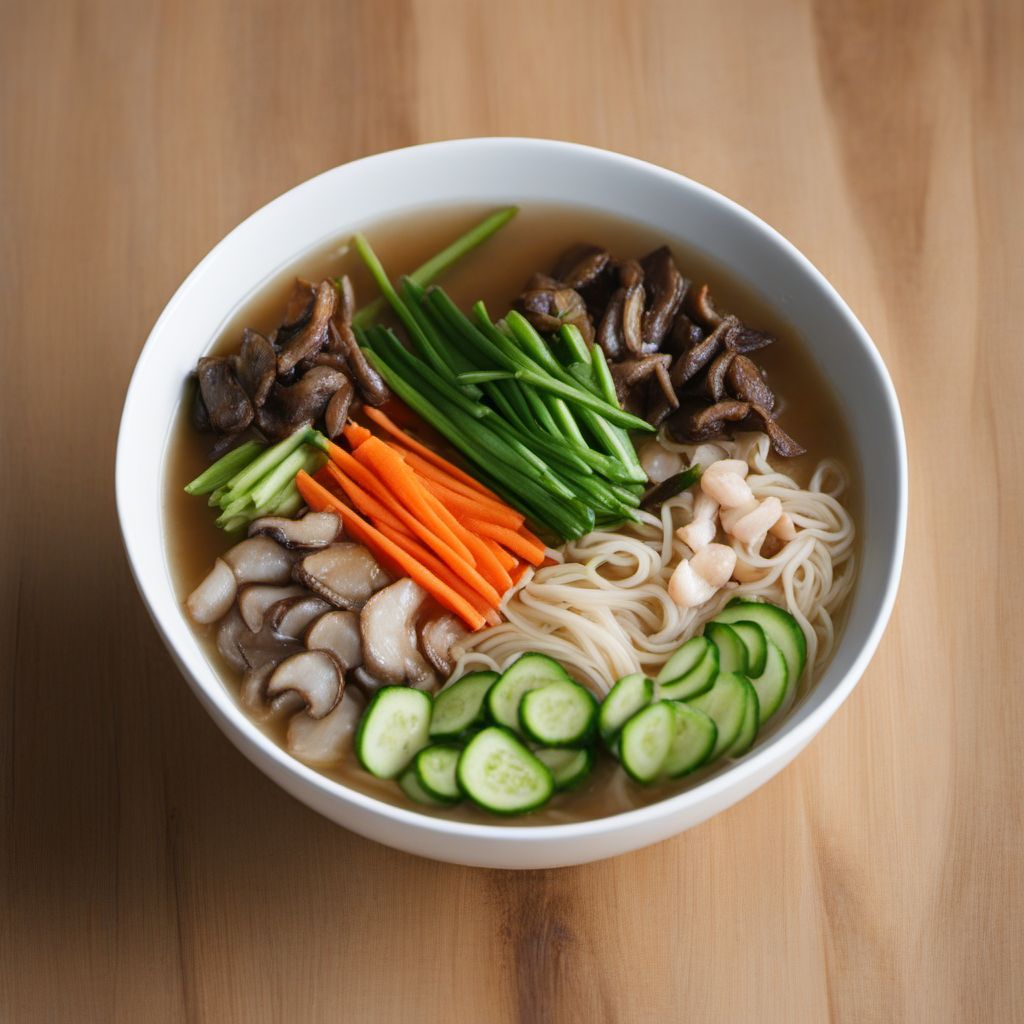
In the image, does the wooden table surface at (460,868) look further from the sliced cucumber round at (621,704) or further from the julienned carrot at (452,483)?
the julienned carrot at (452,483)

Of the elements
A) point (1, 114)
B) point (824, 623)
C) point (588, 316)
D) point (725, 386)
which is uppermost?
point (1, 114)

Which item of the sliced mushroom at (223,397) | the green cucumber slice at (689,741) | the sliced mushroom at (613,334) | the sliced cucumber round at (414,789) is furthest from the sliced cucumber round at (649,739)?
the sliced mushroom at (223,397)

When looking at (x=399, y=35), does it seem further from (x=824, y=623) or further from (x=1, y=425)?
(x=824, y=623)

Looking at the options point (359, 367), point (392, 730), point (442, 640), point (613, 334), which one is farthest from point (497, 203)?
point (392, 730)

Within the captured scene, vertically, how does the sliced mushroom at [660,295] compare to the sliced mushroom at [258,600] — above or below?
above

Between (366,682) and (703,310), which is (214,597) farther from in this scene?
(703,310)

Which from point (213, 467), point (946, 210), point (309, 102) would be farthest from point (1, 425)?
point (946, 210)
